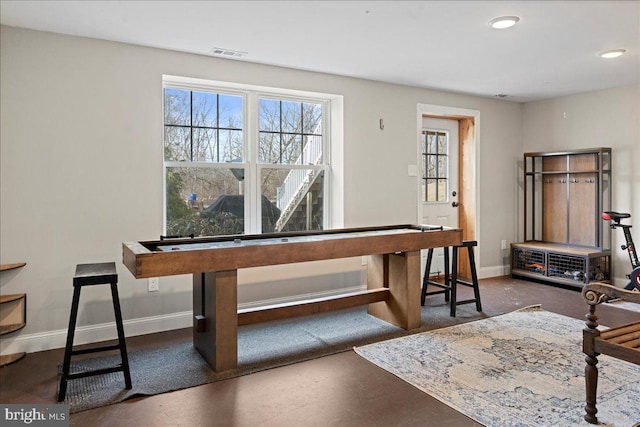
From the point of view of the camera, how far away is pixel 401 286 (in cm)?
375

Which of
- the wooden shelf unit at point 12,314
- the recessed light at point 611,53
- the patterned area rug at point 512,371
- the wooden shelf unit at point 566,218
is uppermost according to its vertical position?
the recessed light at point 611,53

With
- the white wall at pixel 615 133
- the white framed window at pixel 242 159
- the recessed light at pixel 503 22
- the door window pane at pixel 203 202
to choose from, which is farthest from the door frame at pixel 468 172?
the door window pane at pixel 203 202

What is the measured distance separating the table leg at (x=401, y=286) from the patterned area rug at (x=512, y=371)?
0.22 metres

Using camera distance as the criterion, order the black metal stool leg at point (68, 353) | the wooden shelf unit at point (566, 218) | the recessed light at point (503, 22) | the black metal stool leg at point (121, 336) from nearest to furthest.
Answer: the black metal stool leg at point (68, 353), the black metal stool leg at point (121, 336), the recessed light at point (503, 22), the wooden shelf unit at point (566, 218)

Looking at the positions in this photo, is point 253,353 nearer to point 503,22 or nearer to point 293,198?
point 293,198

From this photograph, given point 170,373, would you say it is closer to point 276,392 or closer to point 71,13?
point 276,392

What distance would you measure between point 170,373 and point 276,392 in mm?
764

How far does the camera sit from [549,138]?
5902mm

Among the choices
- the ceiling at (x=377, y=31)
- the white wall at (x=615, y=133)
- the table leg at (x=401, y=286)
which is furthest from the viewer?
the white wall at (x=615, y=133)

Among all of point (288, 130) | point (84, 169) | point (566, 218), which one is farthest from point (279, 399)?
point (566, 218)

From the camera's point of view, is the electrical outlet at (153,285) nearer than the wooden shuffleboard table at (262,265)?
No

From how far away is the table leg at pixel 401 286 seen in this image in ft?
12.1

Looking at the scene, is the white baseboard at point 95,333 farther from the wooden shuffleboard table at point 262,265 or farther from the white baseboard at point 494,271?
the white baseboard at point 494,271

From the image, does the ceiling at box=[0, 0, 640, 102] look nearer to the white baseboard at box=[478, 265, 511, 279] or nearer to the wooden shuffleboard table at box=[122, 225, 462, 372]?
the wooden shuffleboard table at box=[122, 225, 462, 372]
